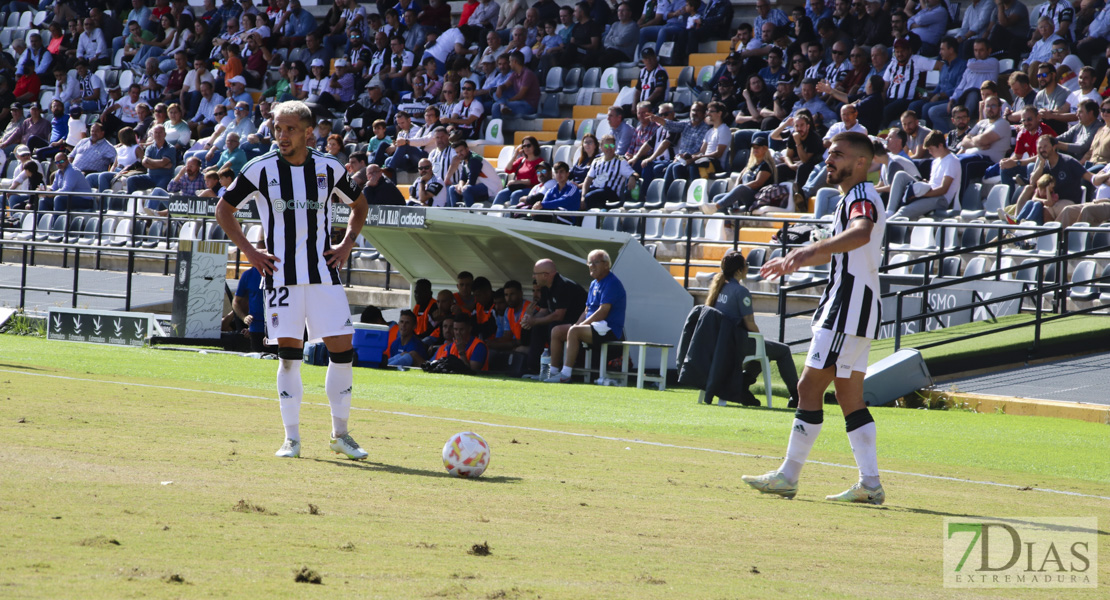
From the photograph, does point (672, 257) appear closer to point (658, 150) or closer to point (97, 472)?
point (658, 150)

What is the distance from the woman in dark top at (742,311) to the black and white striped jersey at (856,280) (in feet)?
19.8

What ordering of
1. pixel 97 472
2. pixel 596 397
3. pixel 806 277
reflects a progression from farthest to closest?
1. pixel 806 277
2. pixel 596 397
3. pixel 97 472

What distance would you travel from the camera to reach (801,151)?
765 inches

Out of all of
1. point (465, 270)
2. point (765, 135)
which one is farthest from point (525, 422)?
point (765, 135)

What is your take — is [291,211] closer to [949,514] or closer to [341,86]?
[949,514]

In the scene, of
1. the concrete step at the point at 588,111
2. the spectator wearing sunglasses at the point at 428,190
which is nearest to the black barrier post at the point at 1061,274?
the spectator wearing sunglasses at the point at 428,190

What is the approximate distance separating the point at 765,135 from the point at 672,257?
2833 millimetres

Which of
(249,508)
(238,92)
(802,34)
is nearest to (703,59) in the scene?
(802,34)

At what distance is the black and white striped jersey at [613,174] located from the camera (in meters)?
21.3

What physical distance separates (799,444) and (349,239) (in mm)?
2896

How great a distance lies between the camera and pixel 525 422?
10414mm

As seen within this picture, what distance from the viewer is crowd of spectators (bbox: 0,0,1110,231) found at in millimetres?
18359

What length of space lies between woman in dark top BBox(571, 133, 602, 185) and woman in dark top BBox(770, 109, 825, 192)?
3425 millimetres

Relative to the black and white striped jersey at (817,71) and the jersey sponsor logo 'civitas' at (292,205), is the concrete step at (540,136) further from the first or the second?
the jersey sponsor logo 'civitas' at (292,205)
